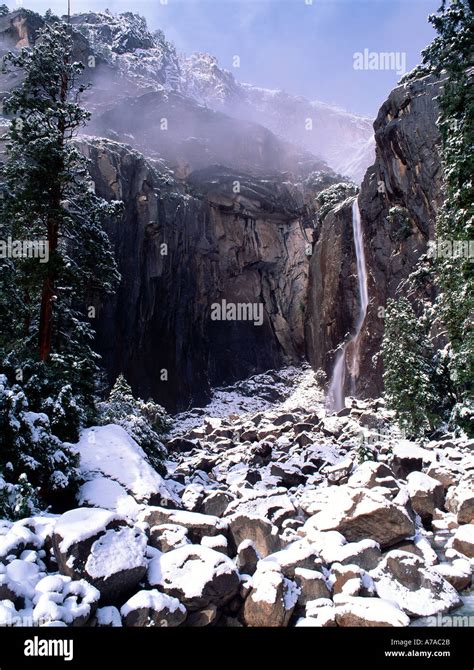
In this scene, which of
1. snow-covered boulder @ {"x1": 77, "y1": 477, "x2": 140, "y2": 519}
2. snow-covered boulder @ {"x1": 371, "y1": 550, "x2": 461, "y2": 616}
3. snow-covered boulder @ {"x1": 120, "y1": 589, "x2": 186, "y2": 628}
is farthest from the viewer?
snow-covered boulder @ {"x1": 77, "y1": 477, "x2": 140, "y2": 519}

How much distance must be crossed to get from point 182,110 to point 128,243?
3829cm

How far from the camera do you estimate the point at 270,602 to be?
→ 5578 millimetres

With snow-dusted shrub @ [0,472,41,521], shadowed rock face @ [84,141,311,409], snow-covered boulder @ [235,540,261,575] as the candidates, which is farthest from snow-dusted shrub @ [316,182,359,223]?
snow-dusted shrub @ [0,472,41,521]

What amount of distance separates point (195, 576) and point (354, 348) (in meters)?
30.9

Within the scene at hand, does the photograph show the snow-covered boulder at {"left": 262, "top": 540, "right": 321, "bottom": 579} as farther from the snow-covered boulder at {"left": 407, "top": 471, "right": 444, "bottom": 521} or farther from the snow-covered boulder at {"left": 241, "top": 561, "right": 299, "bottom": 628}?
the snow-covered boulder at {"left": 407, "top": 471, "right": 444, "bottom": 521}

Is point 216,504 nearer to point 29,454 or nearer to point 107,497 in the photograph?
point 107,497

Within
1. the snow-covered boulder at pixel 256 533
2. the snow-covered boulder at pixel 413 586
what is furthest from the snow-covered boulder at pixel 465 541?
the snow-covered boulder at pixel 256 533

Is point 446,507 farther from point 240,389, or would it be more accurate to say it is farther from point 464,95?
point 240,389

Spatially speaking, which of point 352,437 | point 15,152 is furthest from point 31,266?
point 352,437

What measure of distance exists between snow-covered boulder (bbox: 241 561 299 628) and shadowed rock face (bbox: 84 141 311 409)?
32.1 meters

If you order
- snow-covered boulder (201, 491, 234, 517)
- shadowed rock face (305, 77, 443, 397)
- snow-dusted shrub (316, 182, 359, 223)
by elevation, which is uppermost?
snow-dusted shrub (316, 182, 359, 223)

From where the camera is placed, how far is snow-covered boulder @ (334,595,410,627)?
5.29m

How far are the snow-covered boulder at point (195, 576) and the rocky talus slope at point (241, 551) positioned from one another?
18 mm

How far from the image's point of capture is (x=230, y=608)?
19.0 ft
